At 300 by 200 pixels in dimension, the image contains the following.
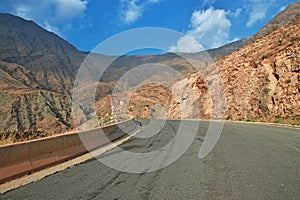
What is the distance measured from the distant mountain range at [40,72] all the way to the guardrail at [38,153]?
2926 millimetres

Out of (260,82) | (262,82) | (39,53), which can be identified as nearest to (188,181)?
(262,82)

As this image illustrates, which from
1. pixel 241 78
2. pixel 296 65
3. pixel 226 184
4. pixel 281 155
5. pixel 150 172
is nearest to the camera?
pixel 226 184

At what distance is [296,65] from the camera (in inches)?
995

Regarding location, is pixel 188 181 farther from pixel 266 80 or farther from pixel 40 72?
pixel 40 72

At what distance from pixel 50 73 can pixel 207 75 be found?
10149 cm

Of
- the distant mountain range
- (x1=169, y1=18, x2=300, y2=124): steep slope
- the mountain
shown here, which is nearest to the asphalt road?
the distant mountain range

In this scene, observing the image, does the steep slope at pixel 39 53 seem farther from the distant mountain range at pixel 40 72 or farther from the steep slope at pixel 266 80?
the steep slope at pixel 266 80

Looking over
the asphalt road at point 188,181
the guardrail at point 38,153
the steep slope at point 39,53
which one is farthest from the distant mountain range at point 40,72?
the asphalt road at point 188,181

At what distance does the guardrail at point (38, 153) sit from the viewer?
602cm

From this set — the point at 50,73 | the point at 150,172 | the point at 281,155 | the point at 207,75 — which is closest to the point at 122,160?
the point at 150,172

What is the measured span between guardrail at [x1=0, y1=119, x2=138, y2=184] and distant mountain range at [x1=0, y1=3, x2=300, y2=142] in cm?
293

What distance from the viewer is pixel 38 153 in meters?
7.10

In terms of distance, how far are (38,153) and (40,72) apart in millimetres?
128641

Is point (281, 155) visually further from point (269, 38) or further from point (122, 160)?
point (269, 38)
